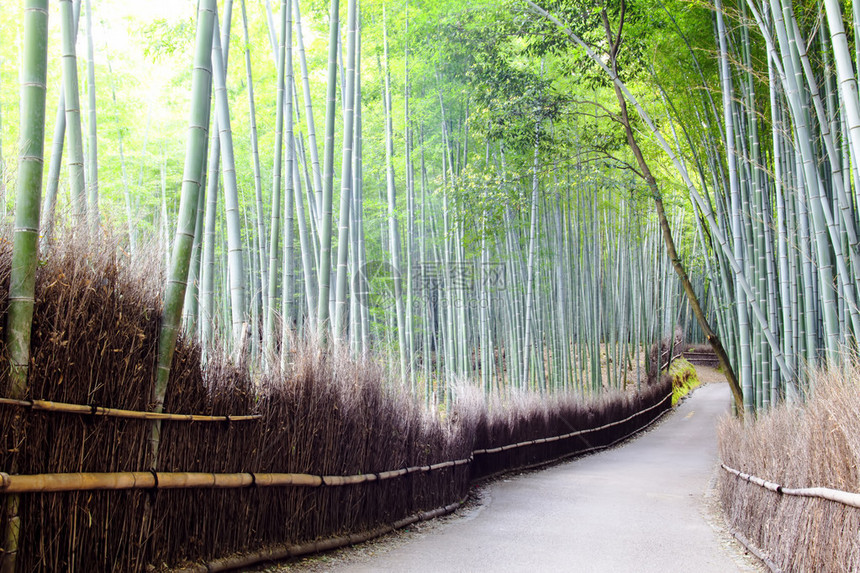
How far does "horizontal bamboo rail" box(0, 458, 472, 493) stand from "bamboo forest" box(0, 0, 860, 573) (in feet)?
0.04

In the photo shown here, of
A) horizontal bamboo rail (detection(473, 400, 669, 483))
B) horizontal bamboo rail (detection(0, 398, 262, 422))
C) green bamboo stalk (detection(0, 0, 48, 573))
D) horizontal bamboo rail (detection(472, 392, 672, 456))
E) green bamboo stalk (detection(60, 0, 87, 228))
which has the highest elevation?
green bamboo stalk (detection(60, 0, 87, 228))

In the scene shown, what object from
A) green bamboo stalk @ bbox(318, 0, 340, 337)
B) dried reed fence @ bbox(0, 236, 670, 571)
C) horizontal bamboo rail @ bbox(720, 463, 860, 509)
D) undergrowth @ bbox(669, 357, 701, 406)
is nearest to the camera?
dried reed fence @ bbox(0, 236, 670, 571)

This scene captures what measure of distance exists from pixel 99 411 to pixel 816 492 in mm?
2582

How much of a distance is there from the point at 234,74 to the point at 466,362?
4272mm

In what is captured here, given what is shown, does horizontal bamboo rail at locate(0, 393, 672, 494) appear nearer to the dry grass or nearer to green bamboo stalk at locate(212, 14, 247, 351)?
green bamboo stalk at locate(212, 14, 247, 351)

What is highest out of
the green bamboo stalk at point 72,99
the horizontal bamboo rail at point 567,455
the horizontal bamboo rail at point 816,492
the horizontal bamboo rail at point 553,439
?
the green bamboo stalk at point 72,99

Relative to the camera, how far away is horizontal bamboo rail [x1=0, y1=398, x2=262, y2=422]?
1945mm

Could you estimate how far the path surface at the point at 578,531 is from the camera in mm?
3375

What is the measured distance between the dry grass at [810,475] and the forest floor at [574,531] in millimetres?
274

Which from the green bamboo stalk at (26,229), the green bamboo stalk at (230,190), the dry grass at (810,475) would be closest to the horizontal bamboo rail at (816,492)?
the dry grass at (810,475)

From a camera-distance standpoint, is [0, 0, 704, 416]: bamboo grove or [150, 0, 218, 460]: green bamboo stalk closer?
[150, 0, 218, 460]: green bamboo stalk

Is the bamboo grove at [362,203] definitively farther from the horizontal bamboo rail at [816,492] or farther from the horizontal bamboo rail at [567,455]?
the horizontal bamboo rail at [816,492]

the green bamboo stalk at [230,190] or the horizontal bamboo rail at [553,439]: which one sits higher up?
the green bamboo stalk at [230,190]

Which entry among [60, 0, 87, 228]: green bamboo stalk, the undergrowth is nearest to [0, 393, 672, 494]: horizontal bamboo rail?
[60, 0, 87, 228]: green bamboo stalk
